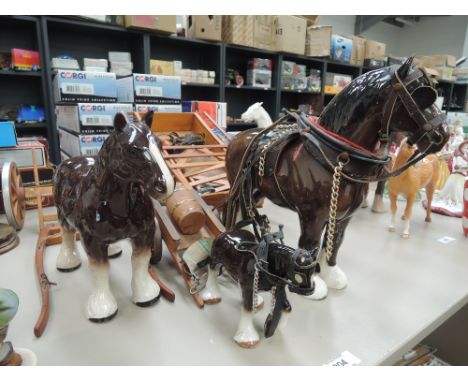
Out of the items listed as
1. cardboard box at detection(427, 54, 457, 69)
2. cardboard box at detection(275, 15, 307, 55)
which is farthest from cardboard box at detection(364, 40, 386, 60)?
cardboard box at detection(427, 54, 457, 69)

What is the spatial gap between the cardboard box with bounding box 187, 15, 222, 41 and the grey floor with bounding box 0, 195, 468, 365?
207cm

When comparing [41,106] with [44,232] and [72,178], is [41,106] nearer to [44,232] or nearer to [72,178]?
[44,232]

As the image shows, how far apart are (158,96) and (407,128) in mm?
1673

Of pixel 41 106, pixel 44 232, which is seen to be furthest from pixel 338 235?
pixel 41 106

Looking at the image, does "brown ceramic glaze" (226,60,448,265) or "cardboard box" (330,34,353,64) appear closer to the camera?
"brown ceramic glaze" (226,60,448,265)

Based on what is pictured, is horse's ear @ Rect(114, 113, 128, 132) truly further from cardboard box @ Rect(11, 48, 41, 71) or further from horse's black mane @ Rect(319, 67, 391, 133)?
cardboard box @ Rect(11, 48, 41, 71)

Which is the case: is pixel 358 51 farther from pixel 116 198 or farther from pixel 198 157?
pixel 116 198

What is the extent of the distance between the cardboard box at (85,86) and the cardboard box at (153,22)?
64cm

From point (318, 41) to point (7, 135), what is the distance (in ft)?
9.96

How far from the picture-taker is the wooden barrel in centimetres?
118

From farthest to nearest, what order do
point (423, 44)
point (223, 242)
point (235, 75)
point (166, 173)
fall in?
point (423, 44), point (235, 75), point (223, 242), point (166, 173)

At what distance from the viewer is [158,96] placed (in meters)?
2.13

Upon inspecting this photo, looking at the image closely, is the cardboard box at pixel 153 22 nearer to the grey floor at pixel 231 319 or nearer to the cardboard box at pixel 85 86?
the cardboard box at pixel 85 86

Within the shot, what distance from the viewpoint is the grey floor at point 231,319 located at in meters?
0.82
